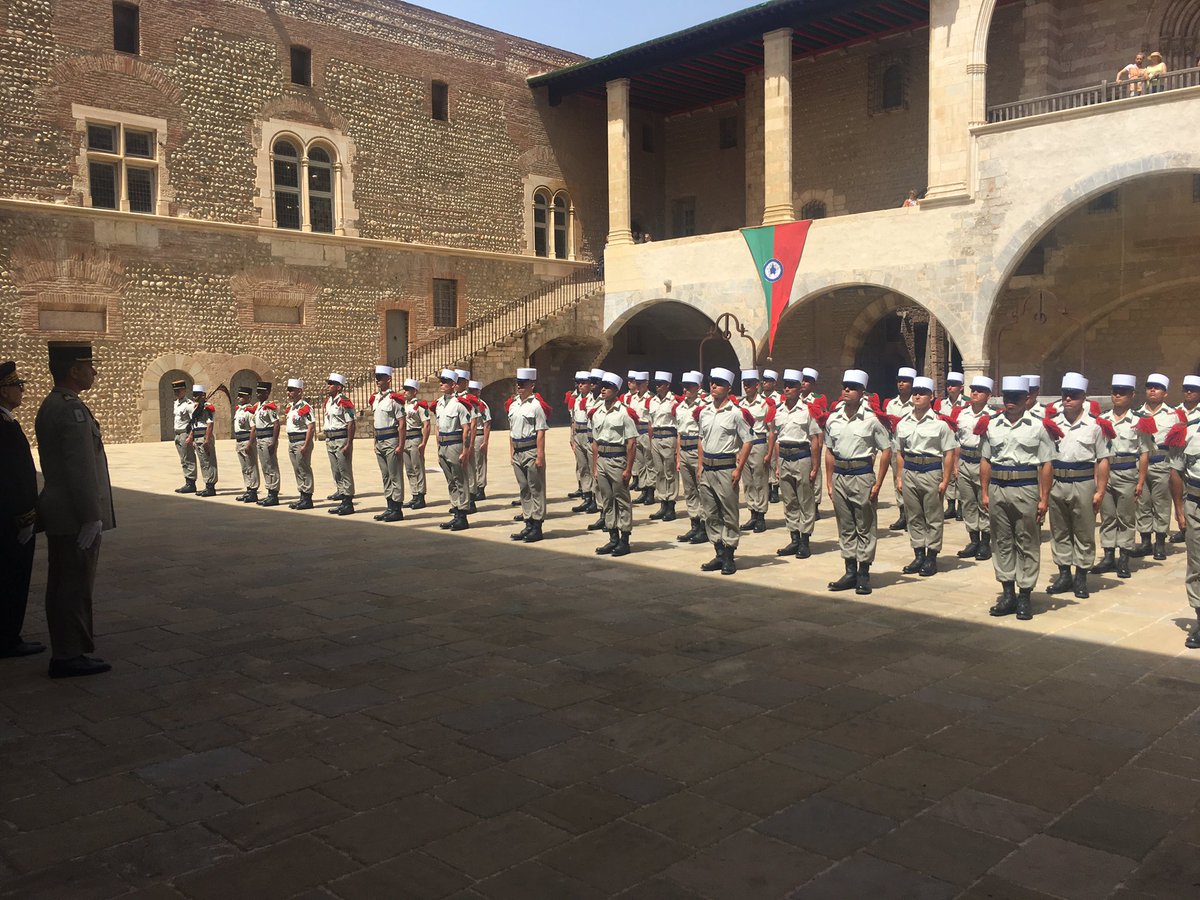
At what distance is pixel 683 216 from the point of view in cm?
3319

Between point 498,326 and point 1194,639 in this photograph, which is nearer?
point 1194,639

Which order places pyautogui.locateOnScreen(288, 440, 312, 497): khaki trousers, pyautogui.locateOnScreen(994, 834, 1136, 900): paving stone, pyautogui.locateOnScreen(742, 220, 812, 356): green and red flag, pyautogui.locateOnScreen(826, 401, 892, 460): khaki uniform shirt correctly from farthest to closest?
pyautogui.locateOnScreen(742, 220, 812, 356): green and red flag → pyautogui.locateOnScreen(288, 440, 312, 497): khaki trousers → pyautogui.locateOnScreen(826, 401, 892, 460): khaki uniform shirt → pyautogui.locateOnScreen(994, 834, 1136, 900): paving stone

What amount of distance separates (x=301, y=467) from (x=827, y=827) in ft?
34.7

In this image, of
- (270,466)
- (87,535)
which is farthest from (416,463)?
(87,535)

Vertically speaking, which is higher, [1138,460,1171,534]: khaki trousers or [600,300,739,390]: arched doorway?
[600,300,739,390]: arched doorway

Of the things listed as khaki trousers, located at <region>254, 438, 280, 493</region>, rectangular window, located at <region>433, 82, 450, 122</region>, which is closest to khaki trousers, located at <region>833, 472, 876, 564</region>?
khaki trousers, located at <region>254, 438, 280, 493</region>

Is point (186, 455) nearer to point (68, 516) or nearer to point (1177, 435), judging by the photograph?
point (68, 516)

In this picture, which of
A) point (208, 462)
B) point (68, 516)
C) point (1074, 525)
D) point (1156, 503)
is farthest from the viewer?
point (208, 462)

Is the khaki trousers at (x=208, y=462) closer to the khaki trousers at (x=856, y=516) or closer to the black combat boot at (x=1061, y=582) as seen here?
the khaki trousers at (x=856, y=516)

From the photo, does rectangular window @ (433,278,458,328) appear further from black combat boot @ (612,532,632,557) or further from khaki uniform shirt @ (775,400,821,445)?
khaki uniform shirt @ (775,400,821,445)

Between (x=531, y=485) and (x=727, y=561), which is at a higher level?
(x=531, y=485)

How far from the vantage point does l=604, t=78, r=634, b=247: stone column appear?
2694cm

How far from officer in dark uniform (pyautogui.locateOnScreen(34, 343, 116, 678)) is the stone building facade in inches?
701

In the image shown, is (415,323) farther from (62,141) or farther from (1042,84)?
(1042,84)
